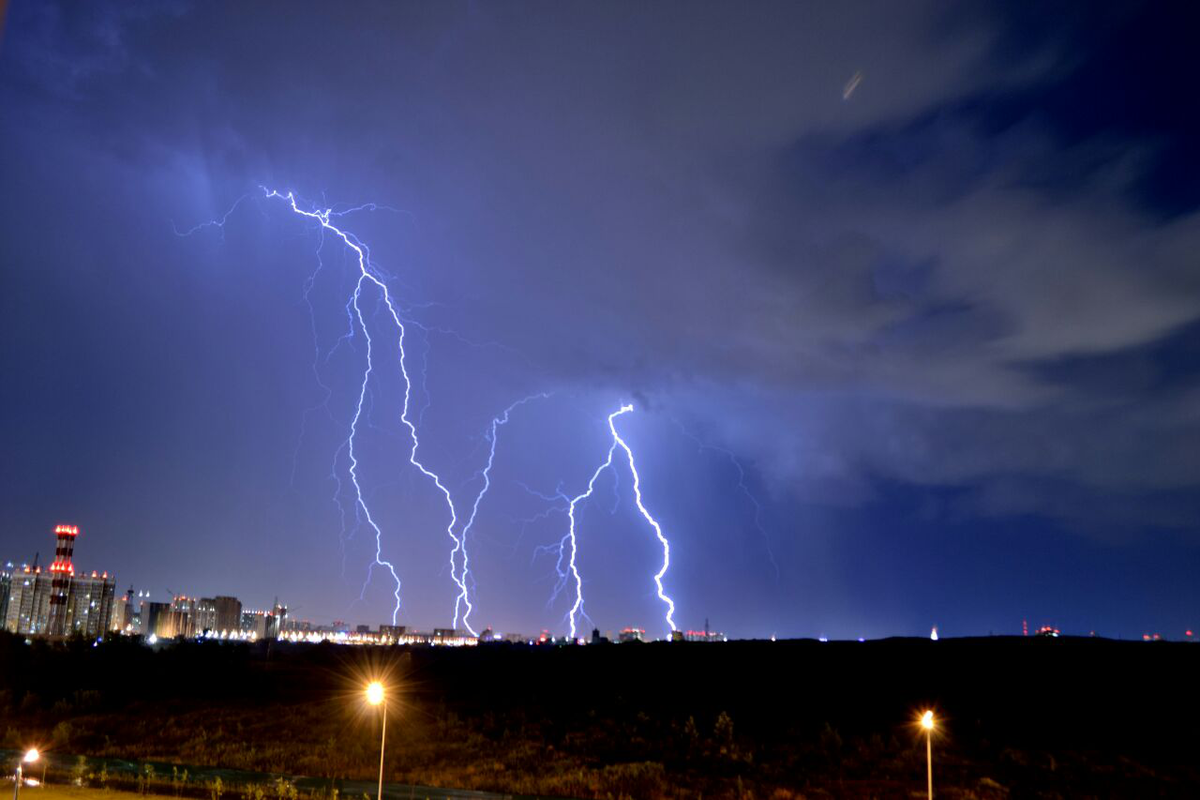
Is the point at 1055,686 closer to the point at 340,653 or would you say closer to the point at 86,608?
the point at 340,653

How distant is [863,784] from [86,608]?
562 ft

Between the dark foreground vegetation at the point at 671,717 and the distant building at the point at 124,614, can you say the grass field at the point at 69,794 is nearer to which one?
the dark foreground vegetation at the point at 671,717

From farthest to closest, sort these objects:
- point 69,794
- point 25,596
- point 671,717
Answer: point 25,596
point 671,717
point 69,794

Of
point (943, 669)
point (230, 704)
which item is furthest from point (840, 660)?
point (230, 704)

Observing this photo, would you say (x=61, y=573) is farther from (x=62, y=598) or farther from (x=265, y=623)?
(x=265, y=623)

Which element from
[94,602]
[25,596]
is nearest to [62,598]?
[94,602]

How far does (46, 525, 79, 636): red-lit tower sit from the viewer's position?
10444 centimetres

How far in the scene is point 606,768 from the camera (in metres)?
20.6

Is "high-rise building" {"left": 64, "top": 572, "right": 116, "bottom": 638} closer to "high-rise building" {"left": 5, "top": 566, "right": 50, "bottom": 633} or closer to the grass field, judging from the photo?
"high-rise building" {"left": 5, "top": 566, "right": 50, "bottom": 633}

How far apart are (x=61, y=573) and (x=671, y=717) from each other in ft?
339

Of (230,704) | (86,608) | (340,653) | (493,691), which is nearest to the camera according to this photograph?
(230,704)

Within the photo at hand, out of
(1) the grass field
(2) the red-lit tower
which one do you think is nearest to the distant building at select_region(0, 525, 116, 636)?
(2) the red-lit tower

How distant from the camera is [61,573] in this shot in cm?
10481

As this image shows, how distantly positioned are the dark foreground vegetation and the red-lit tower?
243 ft
